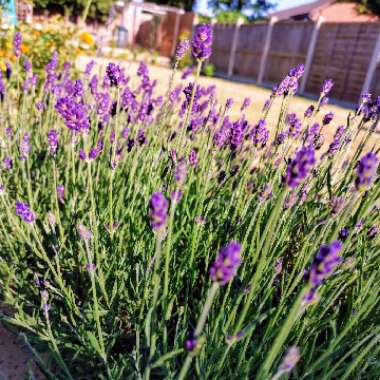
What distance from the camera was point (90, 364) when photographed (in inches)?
52.7

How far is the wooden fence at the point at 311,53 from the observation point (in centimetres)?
1138

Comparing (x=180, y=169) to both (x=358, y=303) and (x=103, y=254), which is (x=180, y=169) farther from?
(x=358, y=303)

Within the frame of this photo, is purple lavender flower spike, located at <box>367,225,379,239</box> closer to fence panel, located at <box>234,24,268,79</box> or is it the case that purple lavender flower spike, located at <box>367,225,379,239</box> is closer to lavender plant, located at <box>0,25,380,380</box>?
lavender plant, located at <box>0,25,380,380</box>

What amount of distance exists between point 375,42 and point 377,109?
36.0 ft

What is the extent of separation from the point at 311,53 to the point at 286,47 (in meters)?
1.26

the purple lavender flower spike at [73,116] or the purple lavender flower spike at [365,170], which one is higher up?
the purple lavender flower spike at [365,170]

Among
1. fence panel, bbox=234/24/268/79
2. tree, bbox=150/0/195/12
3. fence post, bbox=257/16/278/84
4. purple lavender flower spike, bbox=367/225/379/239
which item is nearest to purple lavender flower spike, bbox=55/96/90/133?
purple lavender flower spike, bbox=367/225/379/239

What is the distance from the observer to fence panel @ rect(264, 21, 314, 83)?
13586 millimetres

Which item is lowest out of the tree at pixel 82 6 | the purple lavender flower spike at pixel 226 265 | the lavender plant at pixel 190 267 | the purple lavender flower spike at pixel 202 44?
the lavender plant at pixel 190 267

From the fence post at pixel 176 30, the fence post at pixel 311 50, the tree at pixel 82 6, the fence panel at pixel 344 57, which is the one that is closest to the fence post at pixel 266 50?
the fence post at pixel 311 50

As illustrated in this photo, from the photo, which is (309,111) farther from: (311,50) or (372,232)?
(311,50)

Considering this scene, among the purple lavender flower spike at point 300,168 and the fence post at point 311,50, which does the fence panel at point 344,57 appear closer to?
the fence post at point 311,50

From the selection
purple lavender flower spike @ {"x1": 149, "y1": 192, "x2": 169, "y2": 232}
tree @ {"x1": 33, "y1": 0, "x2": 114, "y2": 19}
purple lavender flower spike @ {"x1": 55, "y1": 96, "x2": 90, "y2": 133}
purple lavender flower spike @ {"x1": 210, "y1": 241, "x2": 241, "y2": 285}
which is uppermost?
tree @ {"x1": 33, "y1": 0, "x2": 114, "y2": 19}

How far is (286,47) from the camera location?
46.5 feet
